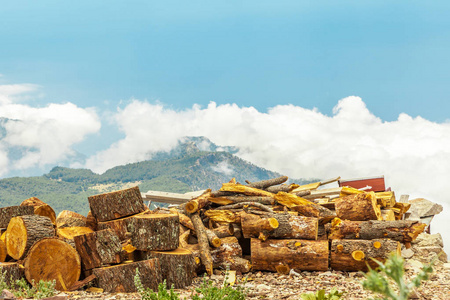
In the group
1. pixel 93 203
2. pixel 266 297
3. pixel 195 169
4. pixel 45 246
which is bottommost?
pixel 266 297

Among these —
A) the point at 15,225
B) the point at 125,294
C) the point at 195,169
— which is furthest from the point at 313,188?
the point at 195,169

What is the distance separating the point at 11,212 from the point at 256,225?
6.29 m

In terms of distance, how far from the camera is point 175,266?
29.8 feet

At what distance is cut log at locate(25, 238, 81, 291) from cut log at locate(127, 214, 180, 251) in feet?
4.63

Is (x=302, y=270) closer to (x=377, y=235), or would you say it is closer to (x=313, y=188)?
(x=377, y=235)

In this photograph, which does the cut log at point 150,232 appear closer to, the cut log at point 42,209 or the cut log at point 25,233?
the cut log at point 25,233

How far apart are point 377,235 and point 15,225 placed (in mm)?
8584

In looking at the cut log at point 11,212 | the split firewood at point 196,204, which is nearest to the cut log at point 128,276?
the split firewood at point 196,204

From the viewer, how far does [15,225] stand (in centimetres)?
1009

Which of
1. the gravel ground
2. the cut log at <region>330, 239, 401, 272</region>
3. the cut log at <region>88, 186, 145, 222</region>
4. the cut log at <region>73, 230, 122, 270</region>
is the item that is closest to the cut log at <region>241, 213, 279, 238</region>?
the gravel ground

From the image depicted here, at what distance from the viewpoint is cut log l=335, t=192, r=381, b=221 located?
452 inches

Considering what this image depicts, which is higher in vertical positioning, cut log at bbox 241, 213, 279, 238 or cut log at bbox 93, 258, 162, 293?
cut log at bbox 241, 213, 279, 238

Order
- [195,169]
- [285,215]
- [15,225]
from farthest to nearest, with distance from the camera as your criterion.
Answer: [195,169], [285,215], [15,225]

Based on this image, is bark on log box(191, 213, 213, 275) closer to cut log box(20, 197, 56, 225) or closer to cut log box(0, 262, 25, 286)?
cut log box(20, 197, 56, 225)
